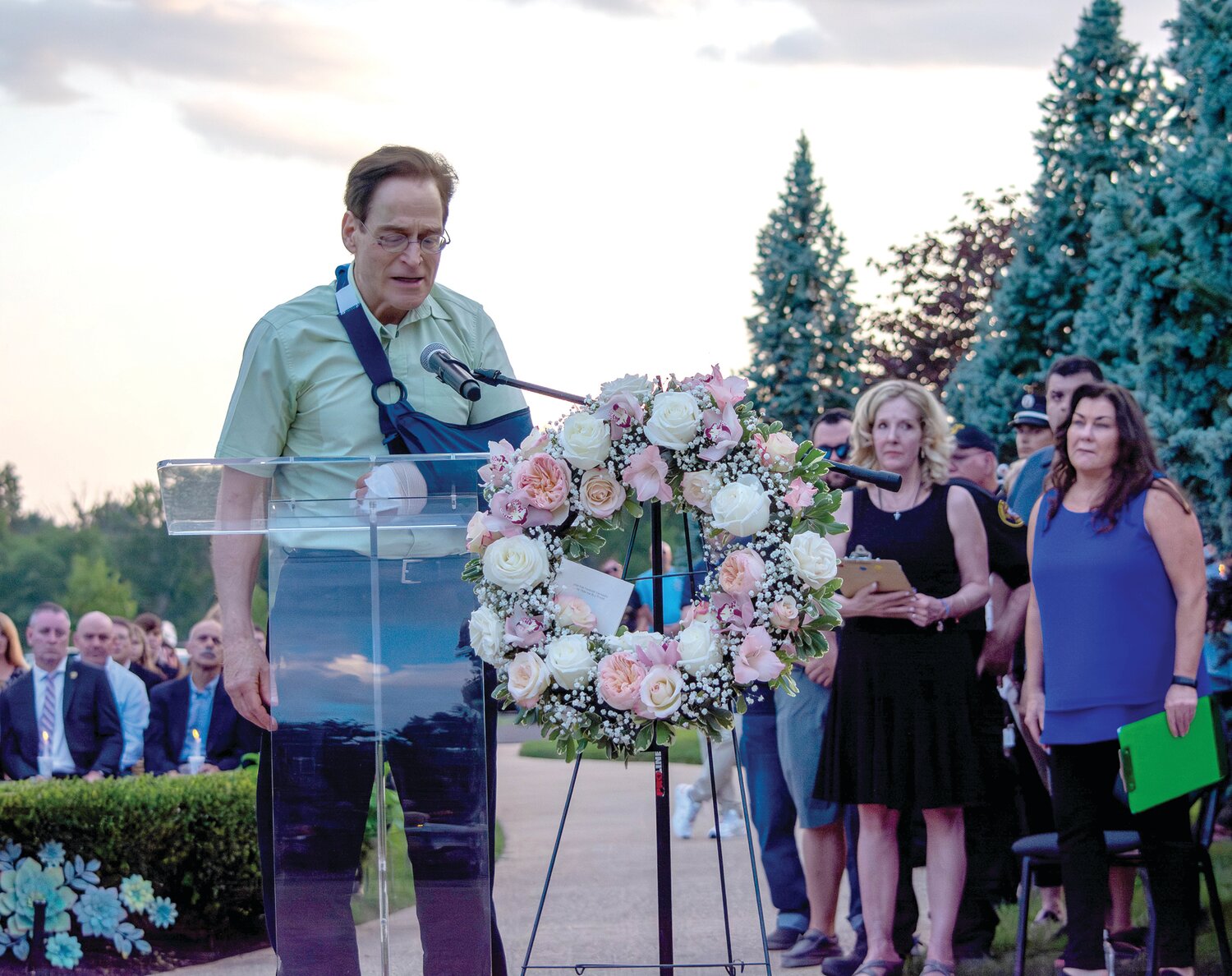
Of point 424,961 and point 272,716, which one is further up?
point 272,716

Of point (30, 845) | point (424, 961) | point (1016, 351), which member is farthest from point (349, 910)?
point (1016, 351)

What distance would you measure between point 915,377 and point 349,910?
2166 cm

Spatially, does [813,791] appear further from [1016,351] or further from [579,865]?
[1016,351]

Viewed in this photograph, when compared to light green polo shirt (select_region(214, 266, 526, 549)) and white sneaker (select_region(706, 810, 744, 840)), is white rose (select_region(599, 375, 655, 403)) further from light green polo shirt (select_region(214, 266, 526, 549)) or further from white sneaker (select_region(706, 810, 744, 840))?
white sneaker (select_region(706, 810, 744, 840))

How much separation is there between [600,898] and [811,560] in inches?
194

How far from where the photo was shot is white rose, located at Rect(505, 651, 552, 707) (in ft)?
9.87

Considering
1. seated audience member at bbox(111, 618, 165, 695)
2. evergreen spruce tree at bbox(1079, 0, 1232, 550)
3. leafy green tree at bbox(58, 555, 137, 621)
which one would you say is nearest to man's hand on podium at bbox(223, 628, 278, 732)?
evergreen spruce tree at bbox(1079, 0, 1232, 550)

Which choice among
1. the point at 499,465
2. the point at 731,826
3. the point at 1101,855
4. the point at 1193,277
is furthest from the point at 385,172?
the point at 731,826

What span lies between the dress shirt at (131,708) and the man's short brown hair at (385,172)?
5.56 meters

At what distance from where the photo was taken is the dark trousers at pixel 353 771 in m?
2.98

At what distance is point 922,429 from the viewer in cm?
555

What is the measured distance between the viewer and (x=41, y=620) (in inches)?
340

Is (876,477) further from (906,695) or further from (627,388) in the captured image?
(906,695)

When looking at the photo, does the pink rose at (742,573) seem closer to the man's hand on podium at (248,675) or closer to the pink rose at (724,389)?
the pink rose at (724,389)
